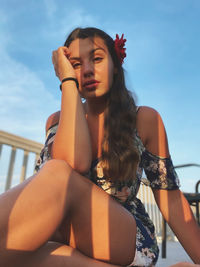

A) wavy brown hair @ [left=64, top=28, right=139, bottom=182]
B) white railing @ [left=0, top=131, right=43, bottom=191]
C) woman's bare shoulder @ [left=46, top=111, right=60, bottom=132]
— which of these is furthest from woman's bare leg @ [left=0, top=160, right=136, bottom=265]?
white railing @ [left=0, top=131, right=43, bottom=191]

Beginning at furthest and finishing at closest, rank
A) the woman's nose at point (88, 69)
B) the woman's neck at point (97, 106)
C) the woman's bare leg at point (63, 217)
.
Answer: the woman's neck at point (97, 106) → the woman's nose at point (88, 69) → the woman's bare leg at point (63, 217)

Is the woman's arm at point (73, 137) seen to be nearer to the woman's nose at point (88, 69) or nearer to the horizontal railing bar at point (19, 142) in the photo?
the woman's nose at point (88, 69)

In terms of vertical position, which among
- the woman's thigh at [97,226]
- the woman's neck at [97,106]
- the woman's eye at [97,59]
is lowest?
the woman's thigh at [97,226]

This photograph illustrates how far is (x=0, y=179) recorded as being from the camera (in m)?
2.37

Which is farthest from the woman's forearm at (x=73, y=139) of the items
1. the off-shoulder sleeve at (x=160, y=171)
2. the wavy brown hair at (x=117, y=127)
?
the off-shoulder sleeve at (x=160, y=171)

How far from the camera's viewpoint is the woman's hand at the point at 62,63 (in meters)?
0.98

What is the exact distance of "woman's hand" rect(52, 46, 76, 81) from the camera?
0.98 meters

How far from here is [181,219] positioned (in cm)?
95

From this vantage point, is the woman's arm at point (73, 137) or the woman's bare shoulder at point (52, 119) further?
the woman's bare shoulder at point (52, 119)

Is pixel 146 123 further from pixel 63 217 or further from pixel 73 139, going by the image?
pixel 63 217

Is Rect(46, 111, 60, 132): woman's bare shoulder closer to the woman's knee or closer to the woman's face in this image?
the woman's face

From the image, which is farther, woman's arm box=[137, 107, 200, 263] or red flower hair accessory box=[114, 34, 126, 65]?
red flower hair accessory box=[114, 34, 126, 65]

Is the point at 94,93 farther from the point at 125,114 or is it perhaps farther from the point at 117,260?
the point at 117,260

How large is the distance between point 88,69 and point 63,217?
0.60 metres
